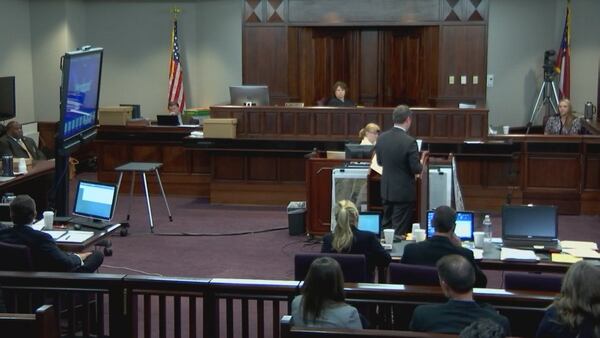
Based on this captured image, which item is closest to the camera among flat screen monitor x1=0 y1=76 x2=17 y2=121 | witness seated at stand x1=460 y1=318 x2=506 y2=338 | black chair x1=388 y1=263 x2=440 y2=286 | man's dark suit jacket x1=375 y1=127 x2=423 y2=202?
witness seated at stand x1=460 y1=318 x2=506 y2=338

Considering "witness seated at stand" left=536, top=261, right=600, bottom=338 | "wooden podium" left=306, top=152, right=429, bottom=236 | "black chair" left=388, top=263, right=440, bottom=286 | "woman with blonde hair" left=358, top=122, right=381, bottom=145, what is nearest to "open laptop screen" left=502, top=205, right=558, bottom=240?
"black chair" left=388, top=263, right=440, bottom=286

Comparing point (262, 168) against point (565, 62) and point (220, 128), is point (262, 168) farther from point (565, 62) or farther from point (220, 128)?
point (565, 62)

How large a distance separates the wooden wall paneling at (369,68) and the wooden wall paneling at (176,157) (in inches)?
144

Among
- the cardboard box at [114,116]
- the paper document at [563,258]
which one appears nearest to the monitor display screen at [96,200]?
the paper document at [563,258]

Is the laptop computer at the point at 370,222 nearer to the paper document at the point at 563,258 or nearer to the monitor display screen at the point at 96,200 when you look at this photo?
the paper document at the point at 563,258

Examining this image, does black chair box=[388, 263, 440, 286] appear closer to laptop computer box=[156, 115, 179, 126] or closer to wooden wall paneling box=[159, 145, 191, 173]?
wooden wall paneling box=[159, 145, 191, 173]

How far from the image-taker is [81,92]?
7980 mm

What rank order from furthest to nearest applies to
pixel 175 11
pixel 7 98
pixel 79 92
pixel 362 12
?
pixel 175 11, pixel 362 12, pixel 7 98, pixel 79 92

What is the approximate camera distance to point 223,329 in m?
6.46

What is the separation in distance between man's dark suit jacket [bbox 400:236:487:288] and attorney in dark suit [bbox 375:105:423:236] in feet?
8.11

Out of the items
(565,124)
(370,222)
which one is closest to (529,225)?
(370,222)

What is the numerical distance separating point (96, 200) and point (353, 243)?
2634mm

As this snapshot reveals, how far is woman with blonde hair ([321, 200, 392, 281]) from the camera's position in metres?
5.96

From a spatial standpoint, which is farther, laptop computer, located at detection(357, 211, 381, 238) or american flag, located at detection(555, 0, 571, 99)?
american flag, located at detection(555, 0, 571, 99)
